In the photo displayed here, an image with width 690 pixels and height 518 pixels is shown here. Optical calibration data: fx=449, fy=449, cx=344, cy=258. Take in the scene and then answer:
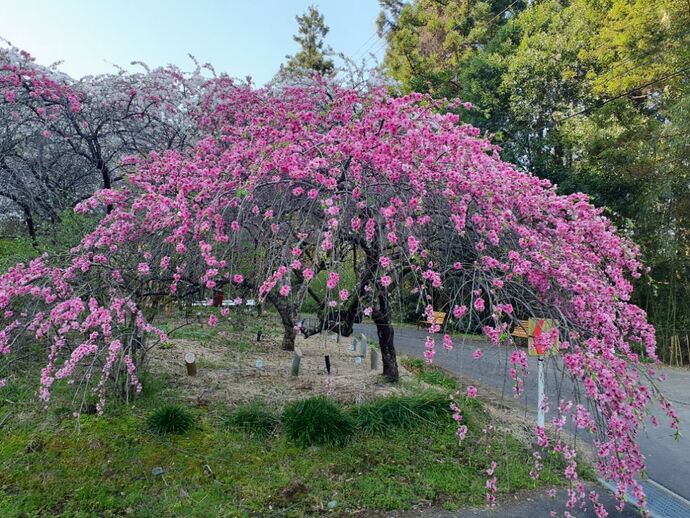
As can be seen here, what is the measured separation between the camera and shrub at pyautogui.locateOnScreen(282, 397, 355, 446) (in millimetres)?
3477

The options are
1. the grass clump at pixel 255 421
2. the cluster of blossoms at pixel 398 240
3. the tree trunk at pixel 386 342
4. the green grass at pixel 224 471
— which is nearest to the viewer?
the cluster of blossoms at pixel 398 240

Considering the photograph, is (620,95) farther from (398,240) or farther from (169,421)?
(169,421)

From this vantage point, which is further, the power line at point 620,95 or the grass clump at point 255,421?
the power line at point 620,95

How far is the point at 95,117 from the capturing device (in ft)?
18.8

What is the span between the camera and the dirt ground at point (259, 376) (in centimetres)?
442

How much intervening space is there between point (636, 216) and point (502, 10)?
8.49 metres

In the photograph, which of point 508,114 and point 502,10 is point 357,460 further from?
point 502,10

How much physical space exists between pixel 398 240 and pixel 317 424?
1.67 metres

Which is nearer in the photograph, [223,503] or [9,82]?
[223,503]

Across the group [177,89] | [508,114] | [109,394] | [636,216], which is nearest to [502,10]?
[508,114]

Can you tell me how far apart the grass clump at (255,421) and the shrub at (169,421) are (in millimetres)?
356

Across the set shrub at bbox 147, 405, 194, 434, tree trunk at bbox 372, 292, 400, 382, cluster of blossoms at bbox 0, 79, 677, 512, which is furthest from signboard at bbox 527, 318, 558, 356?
shrub at bbox 147, 405, 194, 434

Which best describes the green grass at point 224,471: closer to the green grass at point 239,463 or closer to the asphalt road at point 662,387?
the green grass at point 239,463

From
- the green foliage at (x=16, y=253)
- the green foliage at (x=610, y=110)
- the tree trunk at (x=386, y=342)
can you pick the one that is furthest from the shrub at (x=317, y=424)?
the green foliage at (x=610, y=110)
